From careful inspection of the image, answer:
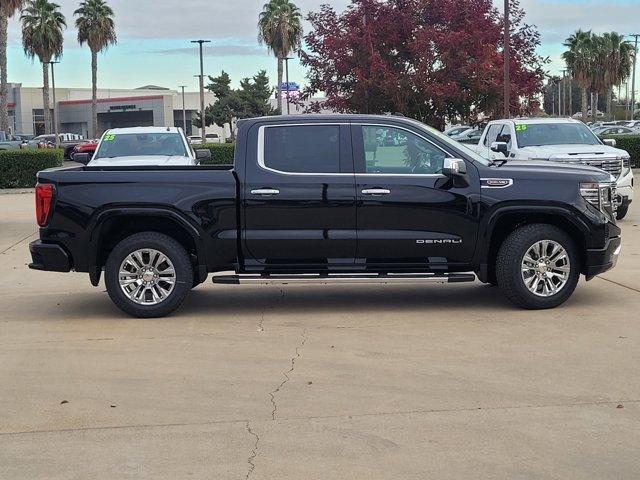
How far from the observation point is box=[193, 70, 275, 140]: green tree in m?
91.3

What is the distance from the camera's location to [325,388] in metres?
6.47

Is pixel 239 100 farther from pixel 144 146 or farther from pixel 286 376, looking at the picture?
pixel 286 376

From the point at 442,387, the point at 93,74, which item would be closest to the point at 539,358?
the point at 442,387

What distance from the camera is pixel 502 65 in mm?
27141

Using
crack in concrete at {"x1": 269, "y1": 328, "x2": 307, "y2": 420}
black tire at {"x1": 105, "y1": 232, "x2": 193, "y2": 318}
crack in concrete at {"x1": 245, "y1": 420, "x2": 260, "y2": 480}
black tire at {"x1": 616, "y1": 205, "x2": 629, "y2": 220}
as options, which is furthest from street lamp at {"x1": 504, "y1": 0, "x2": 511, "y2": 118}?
crack in concrete at {"x1": 245, "y1": 420, "x2": 260, "y2": 480}

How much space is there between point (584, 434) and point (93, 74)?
193ft

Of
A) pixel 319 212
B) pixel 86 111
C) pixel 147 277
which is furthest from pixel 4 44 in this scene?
pixel 86 111

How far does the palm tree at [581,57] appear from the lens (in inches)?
2933

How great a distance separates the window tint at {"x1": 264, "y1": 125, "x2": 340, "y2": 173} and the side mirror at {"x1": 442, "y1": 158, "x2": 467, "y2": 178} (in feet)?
3.31

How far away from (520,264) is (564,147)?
26.7 feet

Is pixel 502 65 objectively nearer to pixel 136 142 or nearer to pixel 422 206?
pixel 136 142

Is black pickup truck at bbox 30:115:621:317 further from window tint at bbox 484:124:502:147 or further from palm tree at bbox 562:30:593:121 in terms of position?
palm tree at bbox 562:30:593:121

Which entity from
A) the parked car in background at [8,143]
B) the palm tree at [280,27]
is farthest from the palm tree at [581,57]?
the parked car in background at [8,143]

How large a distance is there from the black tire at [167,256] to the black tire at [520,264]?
116 inches
